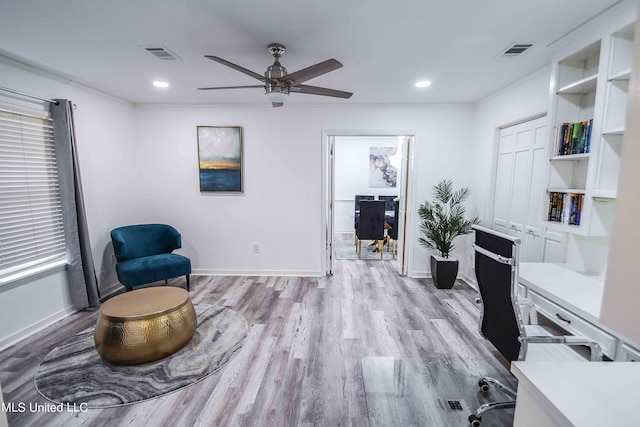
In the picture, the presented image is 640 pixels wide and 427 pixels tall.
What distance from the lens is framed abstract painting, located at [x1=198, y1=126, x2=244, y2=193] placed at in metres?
3.86

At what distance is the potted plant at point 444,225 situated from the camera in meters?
3.58

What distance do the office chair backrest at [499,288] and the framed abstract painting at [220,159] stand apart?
3.13m

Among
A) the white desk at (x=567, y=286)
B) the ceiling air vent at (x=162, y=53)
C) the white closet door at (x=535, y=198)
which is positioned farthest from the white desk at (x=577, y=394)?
the ceiling air vent at (x=162, y=53)

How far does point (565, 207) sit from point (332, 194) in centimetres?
257

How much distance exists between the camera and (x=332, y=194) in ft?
13.2

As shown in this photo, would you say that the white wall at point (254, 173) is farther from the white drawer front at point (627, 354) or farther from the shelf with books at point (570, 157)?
the white drawer front at point (627, 354)

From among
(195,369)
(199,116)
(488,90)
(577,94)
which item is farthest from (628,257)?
(199,116)

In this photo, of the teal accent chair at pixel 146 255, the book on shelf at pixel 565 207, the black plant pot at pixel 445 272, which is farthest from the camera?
the black plant pot at pixel 445 272

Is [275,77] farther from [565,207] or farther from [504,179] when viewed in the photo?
[504,179]

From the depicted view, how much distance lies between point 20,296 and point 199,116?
8.77 ft

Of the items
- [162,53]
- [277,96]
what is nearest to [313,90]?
[277,96]

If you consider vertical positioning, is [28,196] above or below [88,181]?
below

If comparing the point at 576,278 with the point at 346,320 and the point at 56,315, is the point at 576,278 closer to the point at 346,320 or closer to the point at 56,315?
the point at 346,320

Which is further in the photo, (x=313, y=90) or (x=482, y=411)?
(x=313, y=90)
